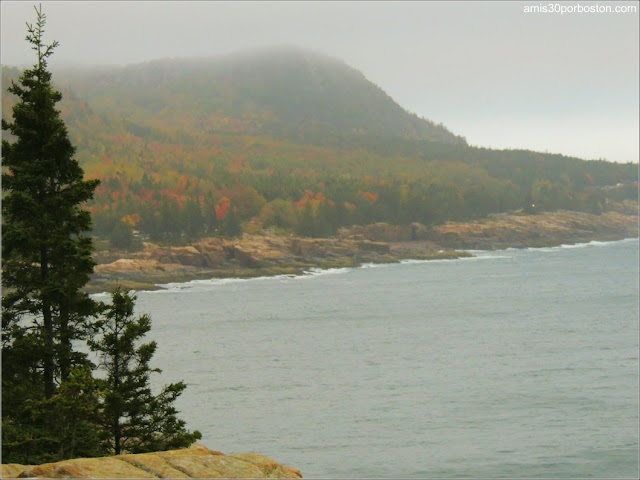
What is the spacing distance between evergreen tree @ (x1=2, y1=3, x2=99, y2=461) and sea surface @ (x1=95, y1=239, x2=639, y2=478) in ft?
70.2

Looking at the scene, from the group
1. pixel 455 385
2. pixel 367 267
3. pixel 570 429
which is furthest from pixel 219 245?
pixel 570 429

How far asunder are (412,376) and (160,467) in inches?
2086

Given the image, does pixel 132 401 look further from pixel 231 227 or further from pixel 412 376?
pixel 231 227

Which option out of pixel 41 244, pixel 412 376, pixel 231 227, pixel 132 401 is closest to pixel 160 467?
pixel 132 401

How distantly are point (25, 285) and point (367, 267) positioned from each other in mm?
154132

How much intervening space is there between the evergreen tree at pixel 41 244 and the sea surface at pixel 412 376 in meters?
21.4

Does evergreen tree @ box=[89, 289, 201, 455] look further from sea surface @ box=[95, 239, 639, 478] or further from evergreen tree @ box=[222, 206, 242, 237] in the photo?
evergreen tree @ box=[222, 206, 242, 237]

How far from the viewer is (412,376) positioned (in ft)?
236

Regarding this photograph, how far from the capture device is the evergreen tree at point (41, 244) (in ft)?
88.6

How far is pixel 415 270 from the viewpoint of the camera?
171500 millimetres

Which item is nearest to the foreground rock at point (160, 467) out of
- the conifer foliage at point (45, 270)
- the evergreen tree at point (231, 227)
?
the conifer foliage at point (45, 270)

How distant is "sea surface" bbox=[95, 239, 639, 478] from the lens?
5003cm

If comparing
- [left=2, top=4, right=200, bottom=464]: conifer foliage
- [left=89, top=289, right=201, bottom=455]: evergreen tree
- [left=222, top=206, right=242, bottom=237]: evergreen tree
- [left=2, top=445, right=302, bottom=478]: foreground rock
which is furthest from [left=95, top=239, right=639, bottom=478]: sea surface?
[left=222, top=206, right=242, bottom=237]: evergreen tree

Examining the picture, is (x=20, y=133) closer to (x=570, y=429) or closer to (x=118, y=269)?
(x=570, y=429)
